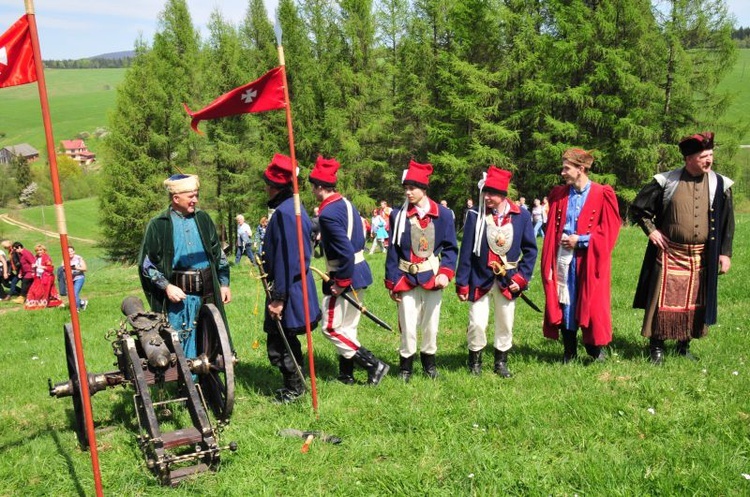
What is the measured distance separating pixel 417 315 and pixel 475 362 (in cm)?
77

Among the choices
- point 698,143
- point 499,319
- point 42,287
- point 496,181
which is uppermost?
point 698,143

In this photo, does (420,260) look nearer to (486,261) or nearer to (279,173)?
(486,261)

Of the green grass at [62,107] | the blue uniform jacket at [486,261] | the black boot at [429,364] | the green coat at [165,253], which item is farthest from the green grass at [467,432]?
the green grass at [62,107]

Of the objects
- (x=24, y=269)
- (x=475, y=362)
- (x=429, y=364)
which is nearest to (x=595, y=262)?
(x=475, y=362)

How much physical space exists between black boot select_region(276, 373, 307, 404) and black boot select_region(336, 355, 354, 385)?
468 mm

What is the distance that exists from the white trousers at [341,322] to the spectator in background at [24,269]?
13255 mm

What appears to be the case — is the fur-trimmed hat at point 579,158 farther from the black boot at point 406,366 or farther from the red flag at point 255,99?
the red flag at point 255,99

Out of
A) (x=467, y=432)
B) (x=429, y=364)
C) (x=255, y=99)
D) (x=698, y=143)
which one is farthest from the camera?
(x=429, y=364)

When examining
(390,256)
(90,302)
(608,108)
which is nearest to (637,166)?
(608,108)

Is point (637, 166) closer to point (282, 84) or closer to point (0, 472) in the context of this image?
point (282, 84)

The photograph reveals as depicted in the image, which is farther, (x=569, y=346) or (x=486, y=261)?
(x=569, y=346)

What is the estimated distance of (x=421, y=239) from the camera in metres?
5.85

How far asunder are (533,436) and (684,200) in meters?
2.92

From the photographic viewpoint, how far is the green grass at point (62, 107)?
105719 mm
